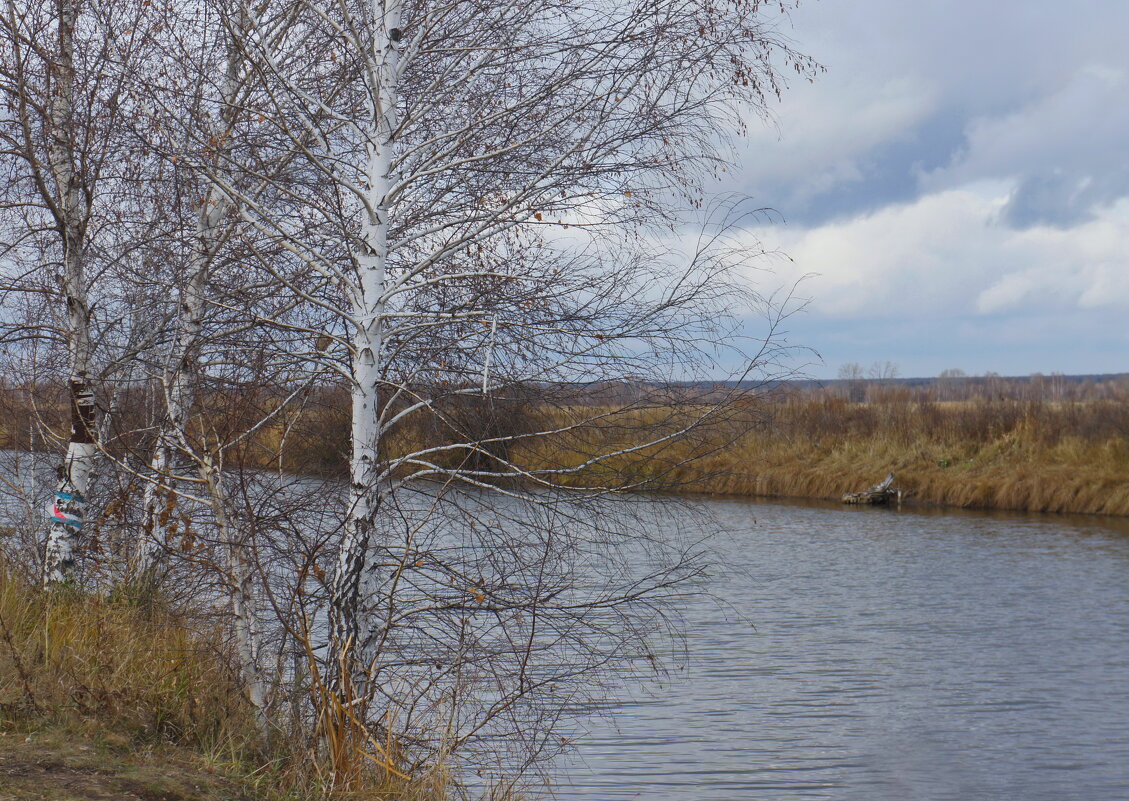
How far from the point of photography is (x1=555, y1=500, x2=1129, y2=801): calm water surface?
8.43 metres

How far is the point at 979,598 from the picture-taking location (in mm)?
15453

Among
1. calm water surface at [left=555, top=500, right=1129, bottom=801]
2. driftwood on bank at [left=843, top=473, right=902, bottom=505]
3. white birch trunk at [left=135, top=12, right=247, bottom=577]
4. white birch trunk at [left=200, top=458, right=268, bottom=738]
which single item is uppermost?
white birch trunk at [left=135, top=12, right=247, bottom=577]

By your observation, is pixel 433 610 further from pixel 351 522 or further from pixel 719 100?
pixel 719 100

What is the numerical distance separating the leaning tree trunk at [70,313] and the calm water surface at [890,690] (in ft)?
12.9

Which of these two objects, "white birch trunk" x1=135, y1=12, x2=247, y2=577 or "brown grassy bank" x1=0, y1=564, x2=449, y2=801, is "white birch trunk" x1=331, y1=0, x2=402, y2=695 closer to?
"brown grassy bank" x1=0, y1=564, x2=449, y2=801

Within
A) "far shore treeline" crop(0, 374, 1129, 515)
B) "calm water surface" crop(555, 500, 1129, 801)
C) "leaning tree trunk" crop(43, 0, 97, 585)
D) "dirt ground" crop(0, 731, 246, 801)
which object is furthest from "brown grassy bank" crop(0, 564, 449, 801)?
"calm water surface" crop(555, 500, 1129, 801)

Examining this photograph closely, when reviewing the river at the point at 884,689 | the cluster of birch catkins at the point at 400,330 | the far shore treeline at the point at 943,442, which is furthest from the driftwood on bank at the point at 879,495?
the cluster of birch catkins at the point at 400,330

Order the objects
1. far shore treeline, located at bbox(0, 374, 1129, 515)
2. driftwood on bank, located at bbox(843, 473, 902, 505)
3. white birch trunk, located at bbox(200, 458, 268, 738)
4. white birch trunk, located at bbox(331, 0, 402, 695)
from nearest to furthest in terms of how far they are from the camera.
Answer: white birch trunk, located at bbox(331, 0, 402, 695), white birch trunk, located at bbox(200, 458, 268, 738), far shore treeline, located at bbox(0, 374, 1129, 515), driftwood on bank, located at bbox(843, 473, 902, 505)

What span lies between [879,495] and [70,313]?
74.6 feet

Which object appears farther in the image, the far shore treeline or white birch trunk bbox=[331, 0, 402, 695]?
the far shore treeline

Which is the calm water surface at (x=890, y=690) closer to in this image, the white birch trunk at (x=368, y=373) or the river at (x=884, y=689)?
the river at (x=884, y=689)

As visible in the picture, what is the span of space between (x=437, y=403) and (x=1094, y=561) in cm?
1642

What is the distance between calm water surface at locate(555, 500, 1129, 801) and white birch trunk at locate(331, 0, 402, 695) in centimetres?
342

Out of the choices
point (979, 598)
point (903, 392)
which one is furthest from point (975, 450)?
point (979, 598)
